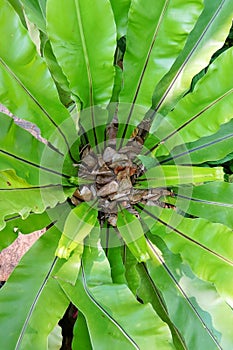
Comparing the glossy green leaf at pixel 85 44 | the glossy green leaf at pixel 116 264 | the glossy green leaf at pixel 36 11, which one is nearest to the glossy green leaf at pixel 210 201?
the glossy green leaf at pixel 116 264

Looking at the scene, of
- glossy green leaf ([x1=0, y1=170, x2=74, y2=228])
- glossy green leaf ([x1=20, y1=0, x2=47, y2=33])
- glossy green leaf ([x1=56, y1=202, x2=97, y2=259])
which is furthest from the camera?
glossy green leaf ([x1=20, y1=0, x2=47, y2=33])

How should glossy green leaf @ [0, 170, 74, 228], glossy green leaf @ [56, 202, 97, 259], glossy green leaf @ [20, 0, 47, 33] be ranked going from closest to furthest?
1. glossy green leaf @ [0, 170, 74, 228]
2. glossy green leaf @ [56, 202, 97, 259]
3. glossy green leaf @ [20, 0, 47, 33]

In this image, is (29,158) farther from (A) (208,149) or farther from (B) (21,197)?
(A) (208,149)

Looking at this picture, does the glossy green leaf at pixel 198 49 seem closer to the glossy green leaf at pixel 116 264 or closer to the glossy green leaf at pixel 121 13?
the glossy green leaf at pixel 121 13

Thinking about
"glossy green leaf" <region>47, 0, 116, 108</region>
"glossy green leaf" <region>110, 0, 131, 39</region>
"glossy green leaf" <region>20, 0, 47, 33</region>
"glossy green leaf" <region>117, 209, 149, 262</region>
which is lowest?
"glossy green leaf" <region>117, 209, 149, 262</region>

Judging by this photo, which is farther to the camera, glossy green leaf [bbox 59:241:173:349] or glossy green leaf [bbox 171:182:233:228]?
glossy green leaf [bbox 171:182:233:228]

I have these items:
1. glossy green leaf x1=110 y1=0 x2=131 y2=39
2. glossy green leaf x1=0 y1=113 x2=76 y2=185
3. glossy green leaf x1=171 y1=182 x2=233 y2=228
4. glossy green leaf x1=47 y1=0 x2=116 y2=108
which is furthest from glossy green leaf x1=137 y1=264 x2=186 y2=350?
glossy green leaf x1=110 y1=0 x2=131 y2=39

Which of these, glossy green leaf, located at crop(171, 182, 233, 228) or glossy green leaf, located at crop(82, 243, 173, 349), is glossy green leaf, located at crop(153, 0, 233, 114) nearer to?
glossy green leaf, located at crop(171, 182, 233, 228)

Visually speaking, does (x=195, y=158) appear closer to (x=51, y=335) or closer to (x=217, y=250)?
(x=217, y=250)
